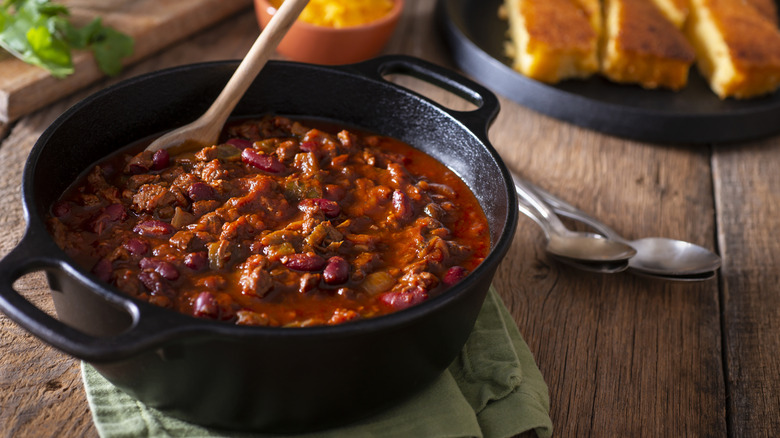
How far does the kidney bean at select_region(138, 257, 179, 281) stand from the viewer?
2.54m

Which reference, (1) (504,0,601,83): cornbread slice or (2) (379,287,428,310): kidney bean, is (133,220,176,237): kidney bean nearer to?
(2) (379,287,428,310): kidney bean

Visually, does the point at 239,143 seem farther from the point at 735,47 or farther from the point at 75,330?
the point at 735,47

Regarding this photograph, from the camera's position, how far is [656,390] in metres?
3.05

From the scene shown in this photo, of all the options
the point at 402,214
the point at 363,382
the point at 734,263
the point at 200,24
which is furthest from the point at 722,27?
the point at 363,382

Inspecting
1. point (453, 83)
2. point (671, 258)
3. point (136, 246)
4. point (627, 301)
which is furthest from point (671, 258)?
point (136, 246)

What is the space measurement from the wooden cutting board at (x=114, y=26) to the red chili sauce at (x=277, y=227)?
1321 millimetres

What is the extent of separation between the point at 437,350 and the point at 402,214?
67cm

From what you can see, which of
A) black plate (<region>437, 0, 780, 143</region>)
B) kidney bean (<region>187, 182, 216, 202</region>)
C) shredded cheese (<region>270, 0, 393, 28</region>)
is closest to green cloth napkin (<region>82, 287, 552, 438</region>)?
kidney bean (<region>187, 182, 216, 202</region>)

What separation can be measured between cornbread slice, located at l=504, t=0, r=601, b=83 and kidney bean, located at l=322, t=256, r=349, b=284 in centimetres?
247

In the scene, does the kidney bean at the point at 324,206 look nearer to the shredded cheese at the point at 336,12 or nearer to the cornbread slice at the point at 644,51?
the shredded cheese at the point at 336,12

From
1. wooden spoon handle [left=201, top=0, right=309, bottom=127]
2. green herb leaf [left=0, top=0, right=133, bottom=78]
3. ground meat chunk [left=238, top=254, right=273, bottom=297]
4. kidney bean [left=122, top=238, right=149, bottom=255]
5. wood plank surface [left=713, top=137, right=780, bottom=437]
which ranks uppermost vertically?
wooden spoon handle [left=201, top=0, right=309, bottom=127]

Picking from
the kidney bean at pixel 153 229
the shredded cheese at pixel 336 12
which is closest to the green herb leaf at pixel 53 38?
the shredded cheese at pixel 336 12

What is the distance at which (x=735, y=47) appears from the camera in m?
4.67

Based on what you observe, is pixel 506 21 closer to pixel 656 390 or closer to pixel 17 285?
pixel 656 390
